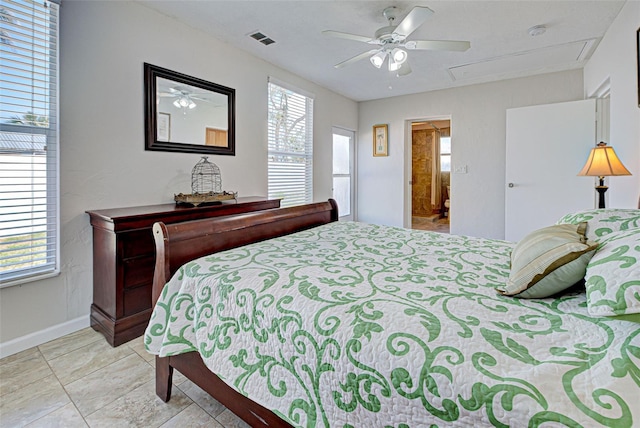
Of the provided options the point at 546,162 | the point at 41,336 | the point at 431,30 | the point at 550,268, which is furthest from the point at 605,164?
the point at 41,336

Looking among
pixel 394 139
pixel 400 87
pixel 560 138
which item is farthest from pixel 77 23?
pixel 560 138

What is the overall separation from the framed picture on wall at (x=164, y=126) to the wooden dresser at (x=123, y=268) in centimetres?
72

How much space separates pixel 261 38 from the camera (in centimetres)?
309

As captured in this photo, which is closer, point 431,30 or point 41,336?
point 41,336

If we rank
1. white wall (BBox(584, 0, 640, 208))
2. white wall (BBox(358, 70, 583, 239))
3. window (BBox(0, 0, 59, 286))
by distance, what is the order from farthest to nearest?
1. white wall (BBox(358, 70, 583, 239))
2. white wall (BBox(584, 0, 640, 208))
3. window (BBox(0, 0, 59, 286))

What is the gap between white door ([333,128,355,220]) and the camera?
17.3ft

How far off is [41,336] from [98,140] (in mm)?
1400

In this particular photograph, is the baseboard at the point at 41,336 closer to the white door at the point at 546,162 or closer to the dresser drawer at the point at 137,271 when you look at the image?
the dresser drawer at the point at 137,271

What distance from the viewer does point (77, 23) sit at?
2.18 metres

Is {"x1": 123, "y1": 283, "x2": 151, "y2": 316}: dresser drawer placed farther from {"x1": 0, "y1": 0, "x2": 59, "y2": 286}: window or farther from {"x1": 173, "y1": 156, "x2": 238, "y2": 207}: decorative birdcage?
{"x1": 173, "y1": 156, "x2": 238, "y2": 207}: decorative birdcage

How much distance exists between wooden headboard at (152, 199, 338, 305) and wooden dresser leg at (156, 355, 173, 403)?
13.6 inches

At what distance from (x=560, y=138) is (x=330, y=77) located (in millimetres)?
2894

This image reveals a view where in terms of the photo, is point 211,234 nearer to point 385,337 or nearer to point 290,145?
point 385,337

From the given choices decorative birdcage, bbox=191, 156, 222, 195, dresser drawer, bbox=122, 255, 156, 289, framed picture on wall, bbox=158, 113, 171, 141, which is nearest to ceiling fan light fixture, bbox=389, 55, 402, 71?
decorative birdcage, bbox=191, 156, 222, 195
